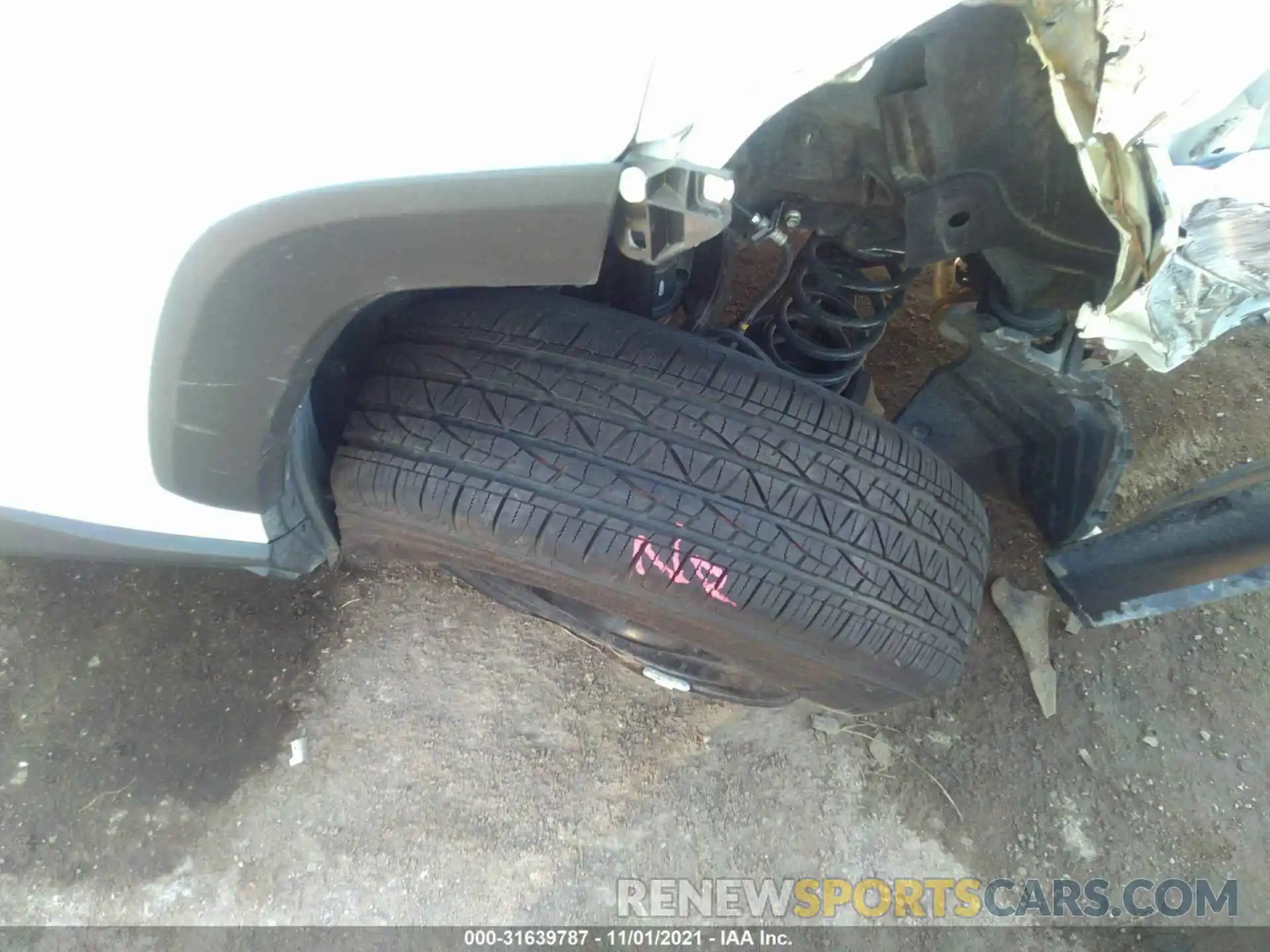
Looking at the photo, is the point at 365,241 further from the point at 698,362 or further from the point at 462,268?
the point at 698,362

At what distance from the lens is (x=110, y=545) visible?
49.3 inches

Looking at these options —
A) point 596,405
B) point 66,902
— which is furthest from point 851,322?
point 66,902

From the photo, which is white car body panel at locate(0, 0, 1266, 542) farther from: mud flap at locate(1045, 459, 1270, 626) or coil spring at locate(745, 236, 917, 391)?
mud flap at locate(1045, 459, 1270, 626)

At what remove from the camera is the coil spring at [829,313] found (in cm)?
149

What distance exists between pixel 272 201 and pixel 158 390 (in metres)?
0.33

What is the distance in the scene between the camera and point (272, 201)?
0.83 meters

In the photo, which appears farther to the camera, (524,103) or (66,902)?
(66,902)

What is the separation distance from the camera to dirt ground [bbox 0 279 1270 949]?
1.56 metres

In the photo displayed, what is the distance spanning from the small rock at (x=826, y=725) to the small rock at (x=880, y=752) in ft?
0.23

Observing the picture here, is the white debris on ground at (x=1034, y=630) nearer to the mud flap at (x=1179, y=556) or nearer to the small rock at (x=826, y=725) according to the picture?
the mud flap at (x=1179, y=556)

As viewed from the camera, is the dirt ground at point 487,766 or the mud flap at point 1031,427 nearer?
Result: the mud flap at point 1031,427

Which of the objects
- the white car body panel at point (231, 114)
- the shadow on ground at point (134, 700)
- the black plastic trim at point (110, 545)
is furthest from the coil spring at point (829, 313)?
the shadow on ground at point (134, 700)

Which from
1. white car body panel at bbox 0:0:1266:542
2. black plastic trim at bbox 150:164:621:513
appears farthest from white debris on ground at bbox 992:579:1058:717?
black plastic trim at bbox 150:164:621:513

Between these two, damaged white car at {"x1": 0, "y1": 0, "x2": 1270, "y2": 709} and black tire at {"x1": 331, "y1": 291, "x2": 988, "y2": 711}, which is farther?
black tire at {"x1": 331, "y1": 291, "x2": 988, "y2": 711}
